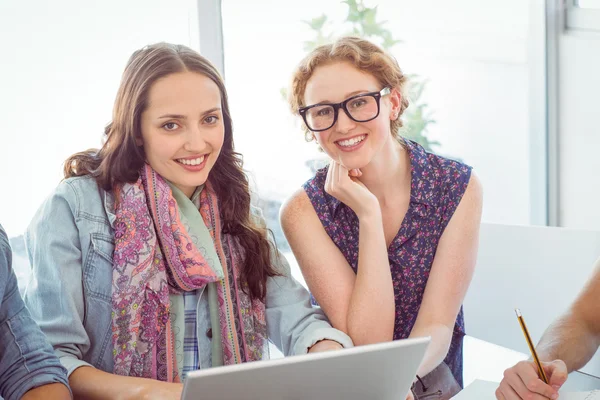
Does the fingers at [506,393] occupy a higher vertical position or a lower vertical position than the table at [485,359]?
higher

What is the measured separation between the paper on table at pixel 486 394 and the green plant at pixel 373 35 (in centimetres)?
172

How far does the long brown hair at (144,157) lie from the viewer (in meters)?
1.64

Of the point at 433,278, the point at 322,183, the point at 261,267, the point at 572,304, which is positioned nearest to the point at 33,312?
the point at 261,267

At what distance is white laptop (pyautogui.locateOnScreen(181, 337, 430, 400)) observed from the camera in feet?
3.04

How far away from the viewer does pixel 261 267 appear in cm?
178

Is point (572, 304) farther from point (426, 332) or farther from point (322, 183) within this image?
point (322, 183)

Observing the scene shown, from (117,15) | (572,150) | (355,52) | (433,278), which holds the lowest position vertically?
(433,278)

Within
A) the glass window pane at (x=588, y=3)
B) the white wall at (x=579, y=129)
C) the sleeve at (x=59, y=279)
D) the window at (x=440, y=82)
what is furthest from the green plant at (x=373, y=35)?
the sleeve at (x=59, y=279)

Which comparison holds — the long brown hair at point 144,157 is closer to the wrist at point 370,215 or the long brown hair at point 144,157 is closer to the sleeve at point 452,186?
the wrist at point 370,215

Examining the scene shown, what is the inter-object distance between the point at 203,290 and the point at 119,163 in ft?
1.22

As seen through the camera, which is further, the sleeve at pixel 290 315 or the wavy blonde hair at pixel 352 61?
the wavy blonde hair at pixel 352 61

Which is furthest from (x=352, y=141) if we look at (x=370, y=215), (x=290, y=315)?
(x=290, y=315)

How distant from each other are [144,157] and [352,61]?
599mm

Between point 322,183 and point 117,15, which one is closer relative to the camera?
point 322,183
